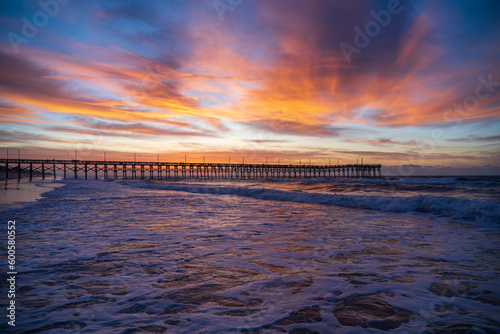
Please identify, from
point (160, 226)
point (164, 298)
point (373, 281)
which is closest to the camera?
point (164, 298)

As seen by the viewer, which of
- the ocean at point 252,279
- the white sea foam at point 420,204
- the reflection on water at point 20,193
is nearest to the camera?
the ocean at point 252,279

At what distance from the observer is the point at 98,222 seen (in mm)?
8414

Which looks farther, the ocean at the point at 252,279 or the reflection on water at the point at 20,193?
the reflection on water at the point at 20,193

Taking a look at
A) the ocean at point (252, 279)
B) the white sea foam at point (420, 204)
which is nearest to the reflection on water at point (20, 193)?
the ocean at point (252, 279)

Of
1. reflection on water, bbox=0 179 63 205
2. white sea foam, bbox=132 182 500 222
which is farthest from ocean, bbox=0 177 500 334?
reflection on water, bbox=0 179 63 205

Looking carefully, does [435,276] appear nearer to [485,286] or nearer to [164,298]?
[485,286]

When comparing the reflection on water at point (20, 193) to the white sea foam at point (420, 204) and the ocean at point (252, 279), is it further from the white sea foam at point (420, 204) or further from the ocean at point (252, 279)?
the white sea foam at point (420, 204)

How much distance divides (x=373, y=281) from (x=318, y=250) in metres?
1.67

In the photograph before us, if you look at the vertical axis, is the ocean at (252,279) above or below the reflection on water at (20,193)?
above

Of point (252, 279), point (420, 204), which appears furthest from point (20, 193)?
point (420, 204)

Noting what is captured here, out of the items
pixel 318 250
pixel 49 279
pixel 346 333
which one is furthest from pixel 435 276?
pixel 49 279

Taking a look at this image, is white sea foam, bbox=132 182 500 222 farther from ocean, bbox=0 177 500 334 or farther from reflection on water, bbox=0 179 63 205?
reflection on water, bbox=0 179 63 205

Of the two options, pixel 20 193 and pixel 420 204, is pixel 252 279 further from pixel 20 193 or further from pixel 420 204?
pixel 20 193

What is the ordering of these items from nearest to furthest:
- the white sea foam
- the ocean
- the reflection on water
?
the ocean
the white sea foam
the reflection on water
